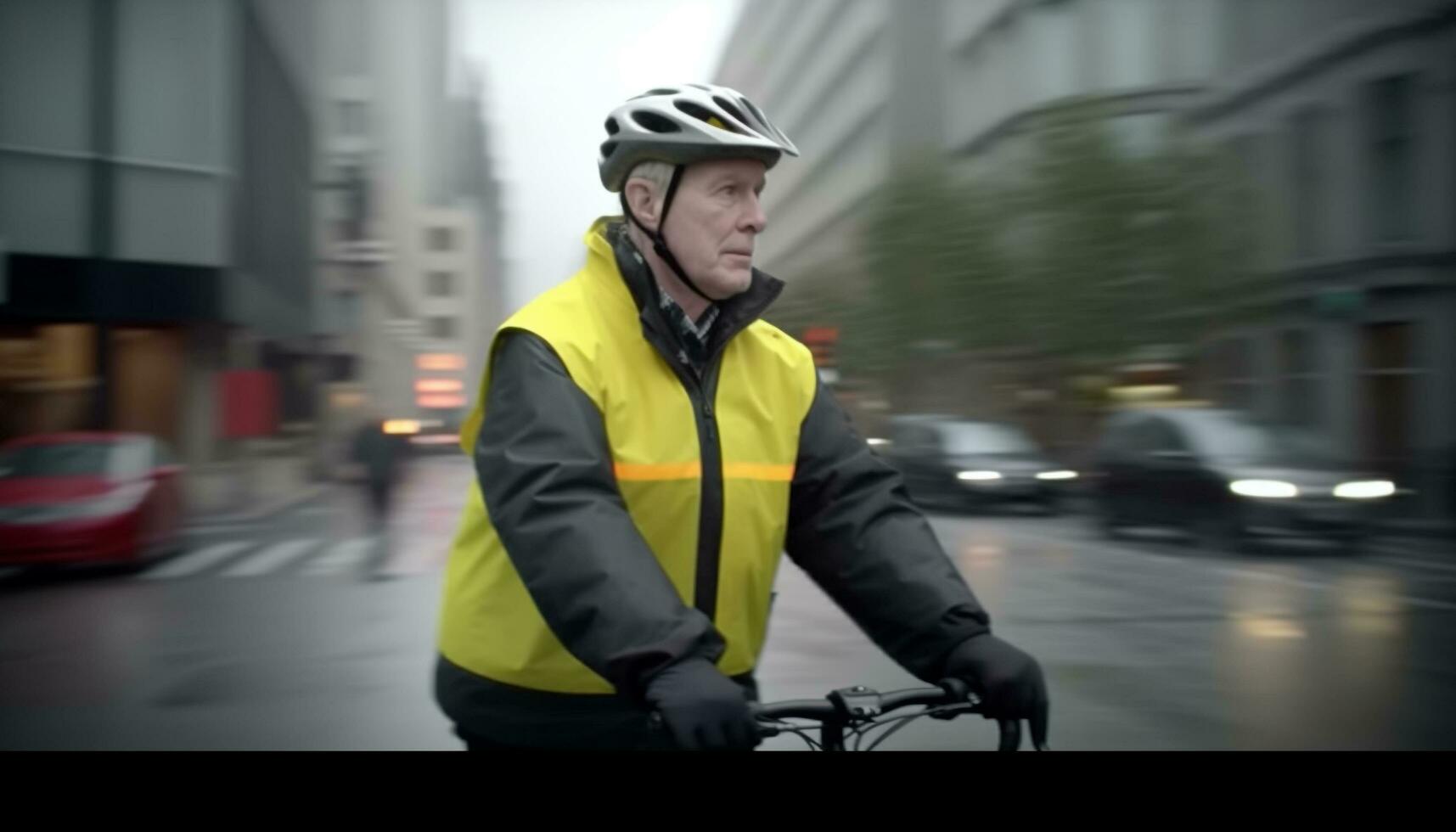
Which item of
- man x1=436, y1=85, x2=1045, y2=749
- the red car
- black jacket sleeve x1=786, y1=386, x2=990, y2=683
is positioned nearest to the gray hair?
man x1=436, y1=85, x2=1045, y2=749

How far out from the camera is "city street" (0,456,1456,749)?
10.9ft

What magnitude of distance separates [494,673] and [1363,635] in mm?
2482

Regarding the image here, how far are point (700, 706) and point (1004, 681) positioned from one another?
44cm

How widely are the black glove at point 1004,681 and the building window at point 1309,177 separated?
2.23 meters

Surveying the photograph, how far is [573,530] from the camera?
5.34 feet

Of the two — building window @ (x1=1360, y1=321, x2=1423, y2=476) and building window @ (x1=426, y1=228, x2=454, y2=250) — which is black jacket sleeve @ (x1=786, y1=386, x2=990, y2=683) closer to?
building window @ (x1=426, y1=228, x2=454, y2=250)

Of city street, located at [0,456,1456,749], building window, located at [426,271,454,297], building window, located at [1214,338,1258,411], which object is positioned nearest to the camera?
building window, located at [426,271,454,297]

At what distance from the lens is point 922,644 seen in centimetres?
188

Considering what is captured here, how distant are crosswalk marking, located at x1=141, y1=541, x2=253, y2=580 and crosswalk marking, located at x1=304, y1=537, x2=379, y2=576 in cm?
29

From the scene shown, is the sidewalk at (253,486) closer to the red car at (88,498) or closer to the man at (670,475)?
the red car at (88,498)

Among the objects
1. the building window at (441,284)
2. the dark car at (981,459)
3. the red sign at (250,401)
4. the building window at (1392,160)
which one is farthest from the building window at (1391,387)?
the red sign at (250,401)

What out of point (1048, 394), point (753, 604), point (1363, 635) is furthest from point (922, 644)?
point (1363, 635)

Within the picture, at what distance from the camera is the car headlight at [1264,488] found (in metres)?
3.69

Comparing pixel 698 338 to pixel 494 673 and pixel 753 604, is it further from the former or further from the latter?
pixel 494 673
